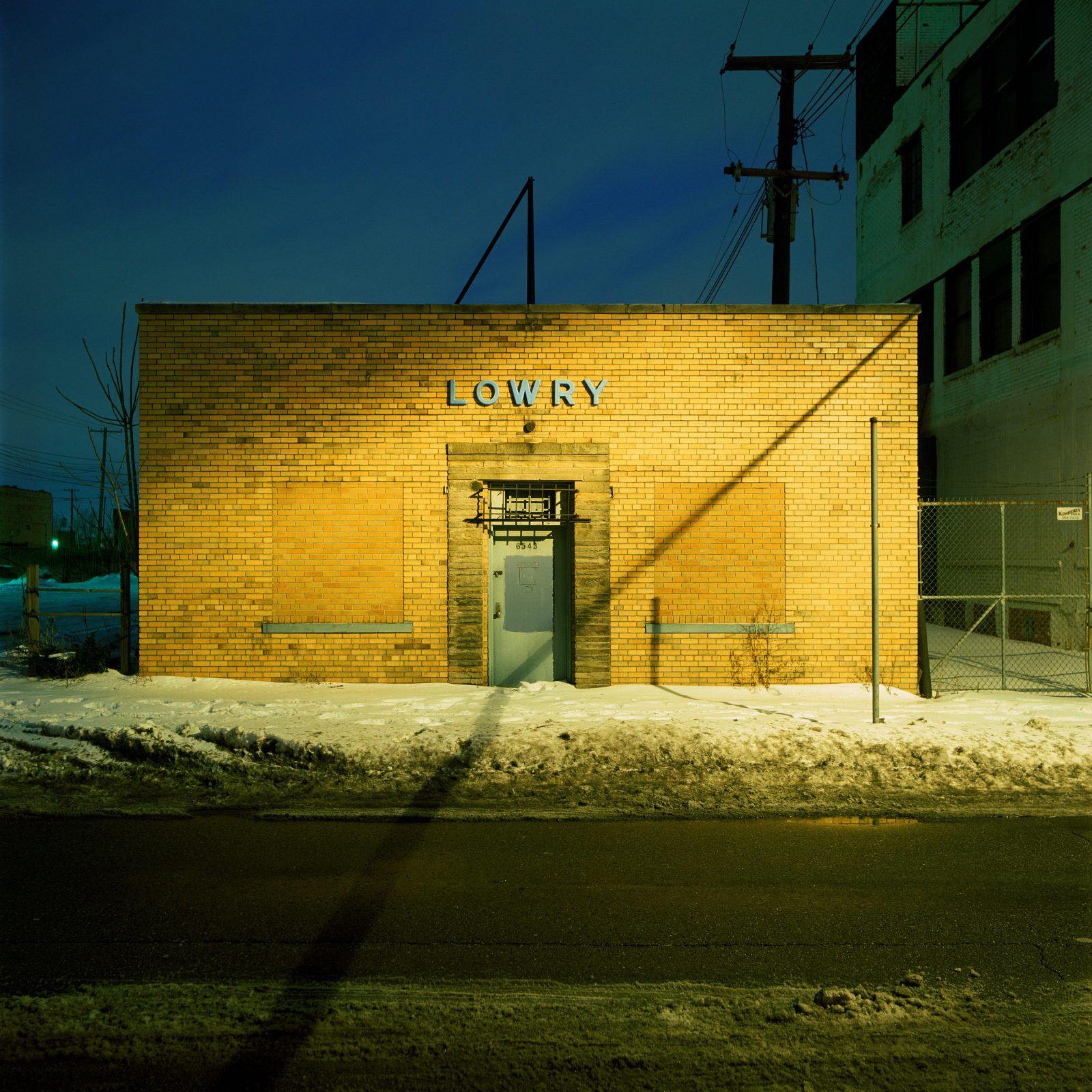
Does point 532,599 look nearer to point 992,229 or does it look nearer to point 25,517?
point 992,229

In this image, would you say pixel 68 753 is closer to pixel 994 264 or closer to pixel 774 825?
pixel 774 825

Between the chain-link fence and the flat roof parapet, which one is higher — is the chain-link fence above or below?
below

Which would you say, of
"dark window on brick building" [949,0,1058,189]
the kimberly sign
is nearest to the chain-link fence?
the kimberly sign

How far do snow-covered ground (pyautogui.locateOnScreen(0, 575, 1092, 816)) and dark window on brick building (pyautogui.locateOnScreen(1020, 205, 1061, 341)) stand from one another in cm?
883

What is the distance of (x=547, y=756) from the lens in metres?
7.56

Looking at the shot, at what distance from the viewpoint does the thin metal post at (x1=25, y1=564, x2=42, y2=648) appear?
1162cm

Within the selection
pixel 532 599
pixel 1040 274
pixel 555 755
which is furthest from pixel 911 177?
pixel 555 755

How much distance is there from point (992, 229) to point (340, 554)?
49.4ft

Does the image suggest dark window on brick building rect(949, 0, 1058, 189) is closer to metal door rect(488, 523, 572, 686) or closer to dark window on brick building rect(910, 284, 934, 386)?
dark window on brick building rect(910, 284, 934, 386)

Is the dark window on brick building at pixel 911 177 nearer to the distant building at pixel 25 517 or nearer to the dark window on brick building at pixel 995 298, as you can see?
the dark window on brick building at pixel 995 298

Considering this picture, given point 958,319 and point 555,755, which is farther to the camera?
point 958,319

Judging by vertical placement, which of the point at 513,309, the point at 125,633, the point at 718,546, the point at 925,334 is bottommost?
the point at 125,633

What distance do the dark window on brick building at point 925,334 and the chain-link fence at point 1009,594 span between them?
3397 millimetres

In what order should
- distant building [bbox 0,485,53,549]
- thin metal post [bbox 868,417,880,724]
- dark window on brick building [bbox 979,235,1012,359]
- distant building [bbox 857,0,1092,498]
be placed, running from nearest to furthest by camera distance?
1. thin metal post [bbox 868,417,880,724]
2. distant building [bbox 857,0,1092,498]
3. dark window on brick building [bbox 979,235,1012,359]
4. distant building [bbox 0,485,53,549]
